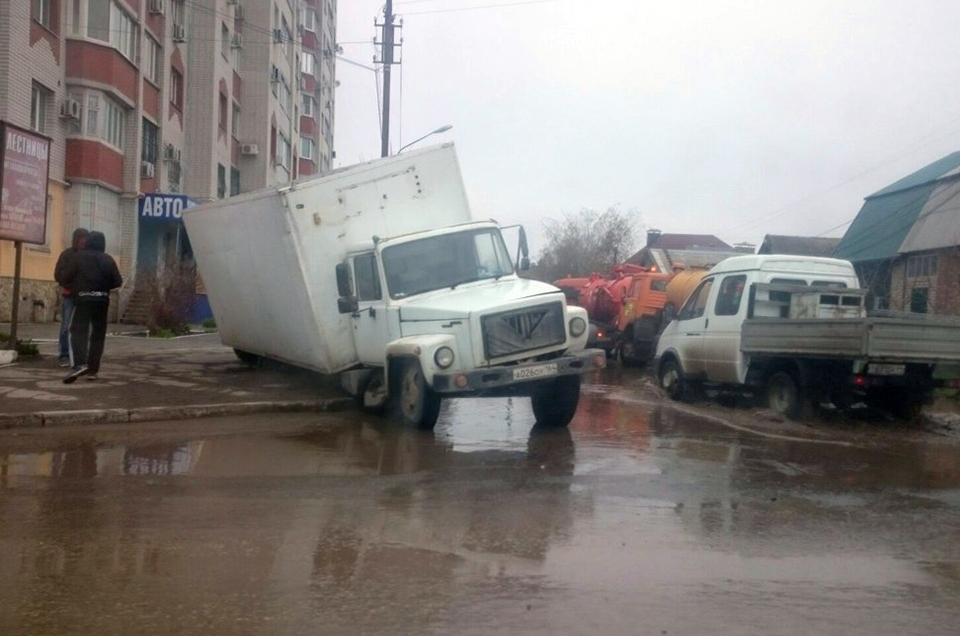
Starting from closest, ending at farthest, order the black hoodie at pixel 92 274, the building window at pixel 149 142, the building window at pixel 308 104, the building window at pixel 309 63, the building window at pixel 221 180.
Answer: the black hoodie at pixel 92 274 → the building window at pixel 149 142 → the building window at pixel 221 180 → the building window at pixel 309 63 → the building window at pixel 308 104

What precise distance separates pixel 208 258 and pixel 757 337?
905cm

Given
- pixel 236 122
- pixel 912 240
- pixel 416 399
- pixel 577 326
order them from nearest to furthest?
pixel 416 399, pixel 577 326, pixel 912 240, pixel 236 122

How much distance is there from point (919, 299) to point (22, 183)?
30356 millimetres

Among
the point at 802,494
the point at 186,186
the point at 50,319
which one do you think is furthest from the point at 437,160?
the point at 186,186

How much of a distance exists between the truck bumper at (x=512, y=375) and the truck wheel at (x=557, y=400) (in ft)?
1.31

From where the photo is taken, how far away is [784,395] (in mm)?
13727

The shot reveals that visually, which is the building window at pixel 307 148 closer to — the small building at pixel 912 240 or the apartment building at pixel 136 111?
the apartment building at pixel 136 111

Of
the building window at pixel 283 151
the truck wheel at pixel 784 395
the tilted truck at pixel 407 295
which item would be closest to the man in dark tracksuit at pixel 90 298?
the tilted truck at pixel 407 295

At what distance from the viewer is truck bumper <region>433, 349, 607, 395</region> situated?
35.6 ft

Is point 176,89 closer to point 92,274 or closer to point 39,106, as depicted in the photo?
point 39,106

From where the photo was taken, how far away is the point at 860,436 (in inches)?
491

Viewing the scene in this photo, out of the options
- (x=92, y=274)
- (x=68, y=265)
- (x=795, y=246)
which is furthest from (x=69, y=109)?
(x=795, y=246)

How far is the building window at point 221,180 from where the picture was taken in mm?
43000

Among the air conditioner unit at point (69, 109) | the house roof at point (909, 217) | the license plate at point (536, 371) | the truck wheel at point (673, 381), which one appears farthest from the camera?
the house roof at point (909, 217)
